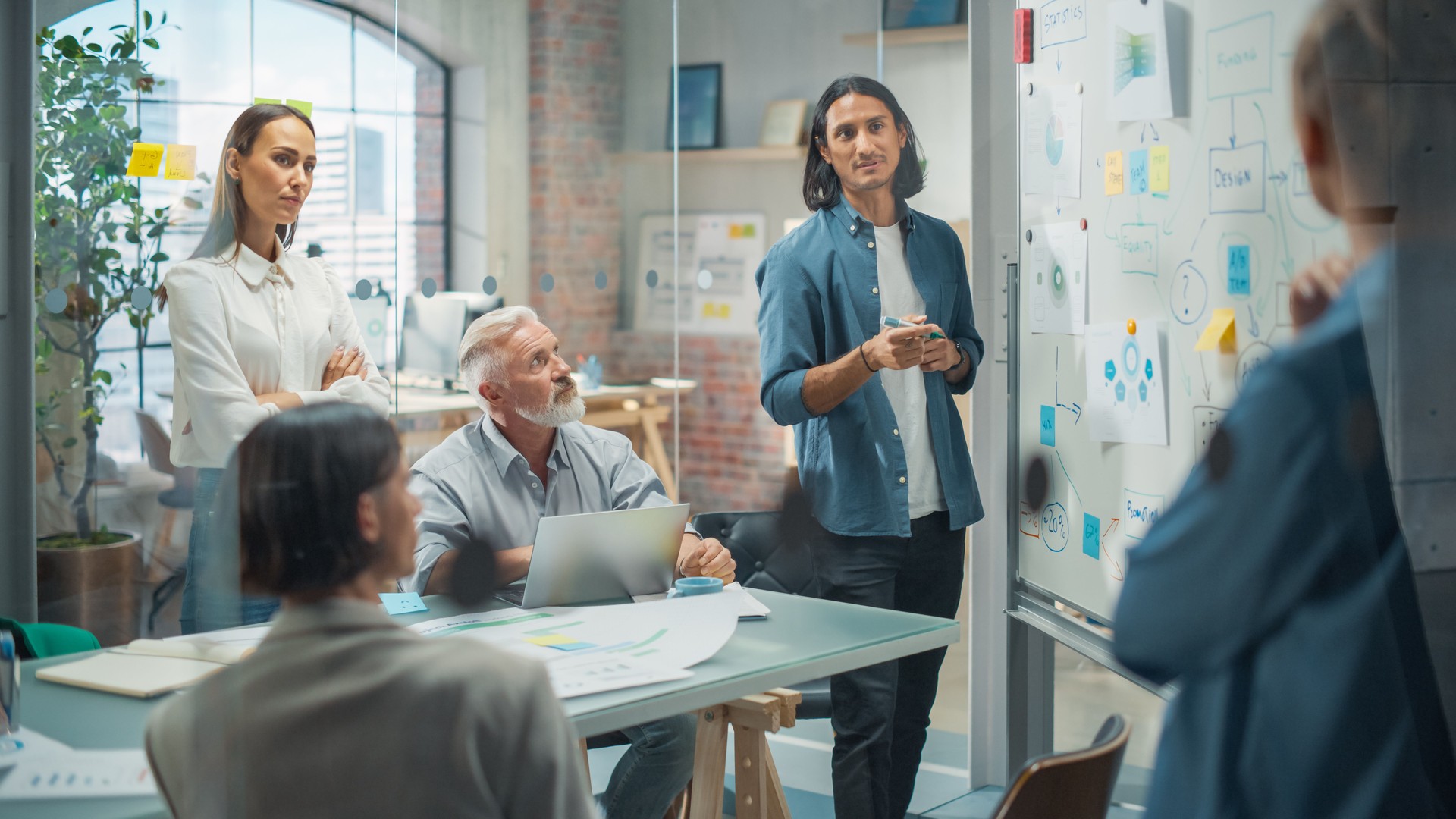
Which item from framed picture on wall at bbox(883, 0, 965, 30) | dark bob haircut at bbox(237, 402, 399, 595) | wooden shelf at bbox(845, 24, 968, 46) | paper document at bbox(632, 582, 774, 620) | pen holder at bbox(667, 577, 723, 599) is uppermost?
framed picture on wall at bbox(883, 0, 965, 30)

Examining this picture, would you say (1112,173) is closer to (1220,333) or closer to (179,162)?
(1220,333)

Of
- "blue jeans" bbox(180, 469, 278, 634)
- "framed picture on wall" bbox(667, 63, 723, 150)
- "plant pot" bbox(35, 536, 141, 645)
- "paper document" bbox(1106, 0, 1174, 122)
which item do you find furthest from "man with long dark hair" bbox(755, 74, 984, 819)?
"plant pot" bbox(35, 536, 141, 645)

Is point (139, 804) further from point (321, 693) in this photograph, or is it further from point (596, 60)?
point (596, 60)

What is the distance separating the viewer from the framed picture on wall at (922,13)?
9.41 feet

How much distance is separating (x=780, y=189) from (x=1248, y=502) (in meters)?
2.41

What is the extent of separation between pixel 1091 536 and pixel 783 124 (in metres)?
1.53

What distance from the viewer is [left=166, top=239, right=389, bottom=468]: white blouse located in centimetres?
212

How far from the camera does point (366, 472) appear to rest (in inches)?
36.9

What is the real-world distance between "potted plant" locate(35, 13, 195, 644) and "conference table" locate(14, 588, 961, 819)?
1.42 metres

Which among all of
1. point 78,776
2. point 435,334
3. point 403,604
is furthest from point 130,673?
point 435,334

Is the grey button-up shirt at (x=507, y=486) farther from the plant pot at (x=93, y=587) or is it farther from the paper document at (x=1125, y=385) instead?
the plant pot at (x=93, y=587)

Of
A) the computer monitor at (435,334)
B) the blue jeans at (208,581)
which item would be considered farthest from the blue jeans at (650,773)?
the computer monitor at (435,334)

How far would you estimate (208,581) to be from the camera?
216 centimetres

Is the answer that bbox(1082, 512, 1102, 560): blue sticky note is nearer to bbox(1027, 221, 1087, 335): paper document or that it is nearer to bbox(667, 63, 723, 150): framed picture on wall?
bbox(1027, 221, 1087, 335): paper document
